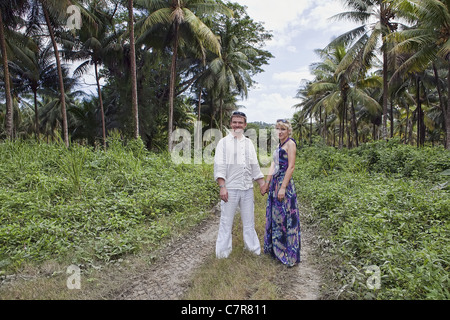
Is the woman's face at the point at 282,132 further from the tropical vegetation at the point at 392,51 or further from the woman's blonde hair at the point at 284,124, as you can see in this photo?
the tropical vegetation at the point at 392,51

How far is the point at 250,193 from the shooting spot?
3.78 metres

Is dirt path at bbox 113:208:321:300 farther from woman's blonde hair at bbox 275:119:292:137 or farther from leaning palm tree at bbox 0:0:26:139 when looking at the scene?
leaning palm tree at bbox 0:0:26:139

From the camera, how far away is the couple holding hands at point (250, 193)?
3.58 metres

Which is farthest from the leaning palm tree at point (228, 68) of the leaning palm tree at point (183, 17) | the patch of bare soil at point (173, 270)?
the patch of bare soil at point (173, 270)

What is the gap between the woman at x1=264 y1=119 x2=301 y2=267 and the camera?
11.6ft

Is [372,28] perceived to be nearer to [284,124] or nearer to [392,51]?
[392,51]

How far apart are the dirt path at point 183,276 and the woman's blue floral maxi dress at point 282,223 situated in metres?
0.22

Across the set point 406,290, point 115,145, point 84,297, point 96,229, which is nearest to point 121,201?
point 96,229

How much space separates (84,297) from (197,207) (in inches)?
134

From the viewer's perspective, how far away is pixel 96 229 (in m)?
4.38

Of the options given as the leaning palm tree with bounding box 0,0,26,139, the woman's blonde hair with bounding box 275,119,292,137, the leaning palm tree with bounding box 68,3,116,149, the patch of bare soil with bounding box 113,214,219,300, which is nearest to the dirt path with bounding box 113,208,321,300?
the patch of bare soil with bounding box 113,214,219,300

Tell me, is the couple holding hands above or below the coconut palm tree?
below

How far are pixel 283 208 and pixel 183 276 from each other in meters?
1.50

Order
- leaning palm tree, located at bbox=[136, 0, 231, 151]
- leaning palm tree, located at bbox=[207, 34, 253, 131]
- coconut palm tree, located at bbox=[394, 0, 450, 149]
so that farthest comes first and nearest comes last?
leaning palm tree, located at bbox=[207, 34, 253, 131], leaning palm tree, located at bbox=[136, 0, 231, 151], coconut palm tree, located at bbox=[394, 0, 450, 149]
